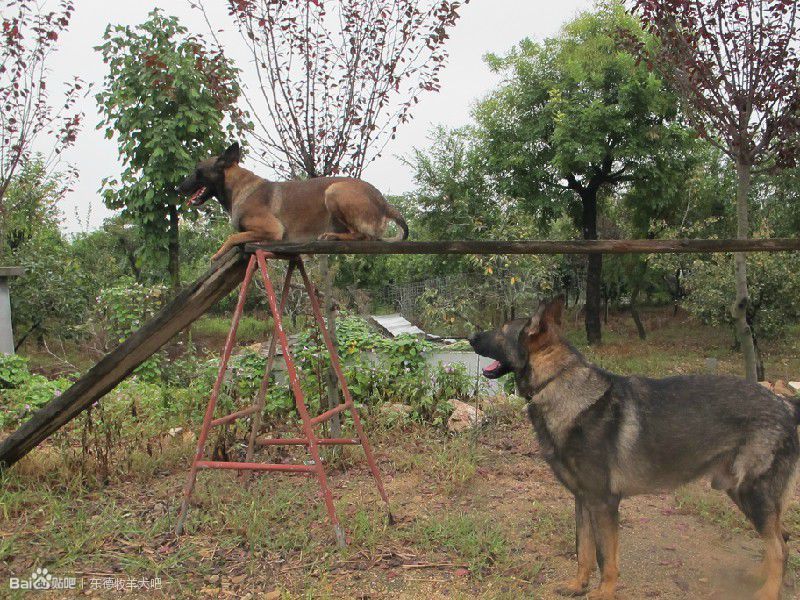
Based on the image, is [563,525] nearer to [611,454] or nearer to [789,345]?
[611,454]

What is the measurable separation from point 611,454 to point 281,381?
4.88m

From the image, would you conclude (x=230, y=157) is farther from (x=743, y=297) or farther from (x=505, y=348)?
(x=743, y=297)

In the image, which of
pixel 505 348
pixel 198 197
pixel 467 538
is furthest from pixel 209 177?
pixel 467 538

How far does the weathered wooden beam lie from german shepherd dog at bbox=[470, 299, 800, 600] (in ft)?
2.00

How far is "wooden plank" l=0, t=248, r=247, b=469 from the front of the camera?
468 cm

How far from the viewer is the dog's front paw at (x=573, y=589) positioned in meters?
3.92

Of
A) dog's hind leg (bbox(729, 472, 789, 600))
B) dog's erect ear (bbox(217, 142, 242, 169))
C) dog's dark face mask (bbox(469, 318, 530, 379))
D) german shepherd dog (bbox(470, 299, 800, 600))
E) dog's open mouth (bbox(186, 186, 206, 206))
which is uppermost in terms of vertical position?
dog's erect ear (bbox(217, 142, 242, 169))

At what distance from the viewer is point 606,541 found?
3.69m

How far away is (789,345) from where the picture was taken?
15.8 meters

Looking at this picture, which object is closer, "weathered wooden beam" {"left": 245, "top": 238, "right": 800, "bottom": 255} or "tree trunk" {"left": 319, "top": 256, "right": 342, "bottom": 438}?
"weathered wooden beam" {"left": 245, "top": 238, "right": 800, "bottom": 255}

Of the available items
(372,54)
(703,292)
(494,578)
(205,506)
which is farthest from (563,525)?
(703,292)

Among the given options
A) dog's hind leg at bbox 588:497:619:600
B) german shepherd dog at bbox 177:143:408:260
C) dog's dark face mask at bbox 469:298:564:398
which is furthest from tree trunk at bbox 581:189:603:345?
dog's hind leg at bbox 588:497:619:600

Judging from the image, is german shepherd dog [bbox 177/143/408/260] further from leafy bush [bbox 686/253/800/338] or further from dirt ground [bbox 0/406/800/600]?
leafy bush [bbox 686/253/800/338]

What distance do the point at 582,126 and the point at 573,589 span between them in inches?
549
